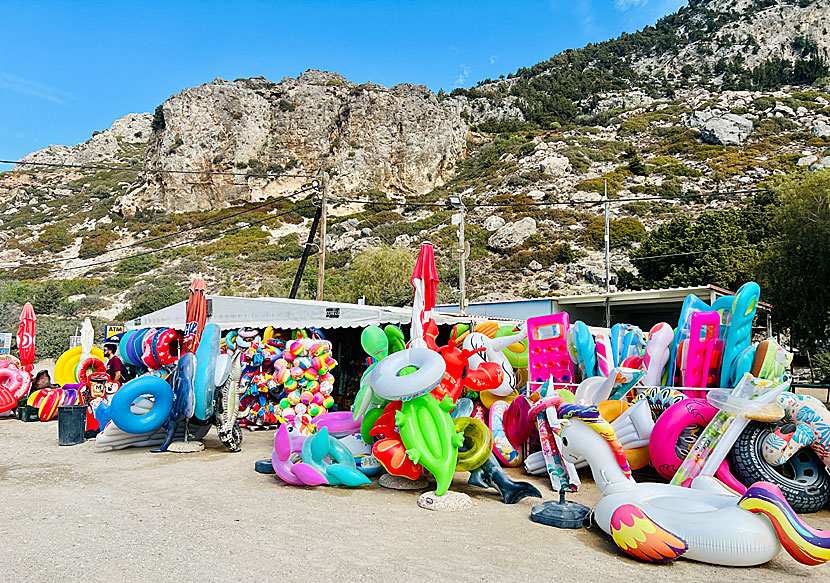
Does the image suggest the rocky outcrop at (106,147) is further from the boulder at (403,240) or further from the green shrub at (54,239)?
the boulder at (403,240)

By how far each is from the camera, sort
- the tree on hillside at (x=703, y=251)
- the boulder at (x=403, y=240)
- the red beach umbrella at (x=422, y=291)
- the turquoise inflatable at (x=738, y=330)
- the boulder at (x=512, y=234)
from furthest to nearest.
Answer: the boulder at (x=403, y=240)
the boulder at (x=512, y=234)
the tree on hillside at (x=703, y=251)
the red beach umbrella at (x=422, y=291)
the turquoise inflatable at (x=738, y=330)

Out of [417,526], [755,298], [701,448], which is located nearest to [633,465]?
[701,448]

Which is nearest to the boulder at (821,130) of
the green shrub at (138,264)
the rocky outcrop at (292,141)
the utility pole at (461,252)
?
the rocky outcrop at (292,141)

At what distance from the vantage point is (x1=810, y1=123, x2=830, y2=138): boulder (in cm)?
4919

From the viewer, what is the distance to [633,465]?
7875 millimetres

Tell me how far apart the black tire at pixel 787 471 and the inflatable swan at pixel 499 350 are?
3290 mm

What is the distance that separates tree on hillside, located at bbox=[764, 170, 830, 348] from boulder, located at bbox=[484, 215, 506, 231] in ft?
81.1

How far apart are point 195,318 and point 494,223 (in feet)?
114

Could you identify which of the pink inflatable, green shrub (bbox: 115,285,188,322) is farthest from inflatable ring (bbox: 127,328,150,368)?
green shrub (bbox: 115,285,188,322)

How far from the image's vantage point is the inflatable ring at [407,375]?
22.9 ft

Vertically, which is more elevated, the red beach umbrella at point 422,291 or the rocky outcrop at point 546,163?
the rocky outcrop at point 546,163

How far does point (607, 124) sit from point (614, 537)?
63455 millimetres

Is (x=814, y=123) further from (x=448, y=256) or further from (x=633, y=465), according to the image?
(x=633, y=465)

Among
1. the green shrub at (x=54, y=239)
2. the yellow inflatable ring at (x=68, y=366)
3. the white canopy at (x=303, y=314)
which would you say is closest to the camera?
the white canopy at (x=303, y=314)
